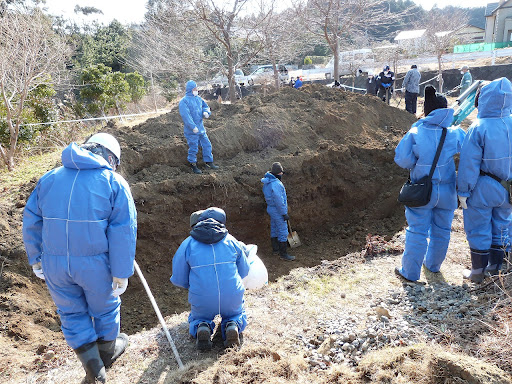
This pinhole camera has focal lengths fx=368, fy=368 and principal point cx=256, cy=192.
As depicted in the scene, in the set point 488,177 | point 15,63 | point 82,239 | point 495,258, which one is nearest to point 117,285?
point 82,239

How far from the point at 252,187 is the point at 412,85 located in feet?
28.3

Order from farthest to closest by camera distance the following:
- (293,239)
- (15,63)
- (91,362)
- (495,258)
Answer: (15,63)
(293,239)
(495,258)
(91,362)

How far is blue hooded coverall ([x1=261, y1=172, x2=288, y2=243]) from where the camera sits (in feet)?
22.8

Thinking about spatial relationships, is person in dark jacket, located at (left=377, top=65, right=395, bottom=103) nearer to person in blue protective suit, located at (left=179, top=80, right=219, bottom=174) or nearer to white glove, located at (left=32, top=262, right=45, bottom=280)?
person in blue protective suit, located at (left=179, top=80, right=219, bottom=174)

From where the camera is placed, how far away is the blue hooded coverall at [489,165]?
4.43 meters

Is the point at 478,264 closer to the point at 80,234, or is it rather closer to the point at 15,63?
the point at 80,234

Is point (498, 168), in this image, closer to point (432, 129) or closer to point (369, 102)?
point (432, 129)

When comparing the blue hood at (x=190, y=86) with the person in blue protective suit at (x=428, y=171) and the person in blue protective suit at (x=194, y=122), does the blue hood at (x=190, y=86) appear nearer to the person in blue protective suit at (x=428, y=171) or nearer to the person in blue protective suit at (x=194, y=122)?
the person in blue protective suit at (x=194, y=122)

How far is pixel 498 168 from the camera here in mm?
4449

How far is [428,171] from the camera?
463cm

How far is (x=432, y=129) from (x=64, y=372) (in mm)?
4908

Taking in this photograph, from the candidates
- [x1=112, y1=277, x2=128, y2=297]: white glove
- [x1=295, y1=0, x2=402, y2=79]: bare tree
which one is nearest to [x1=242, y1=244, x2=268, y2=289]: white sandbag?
[x1=112, y1=277, x2=128, y2=297]: white glove

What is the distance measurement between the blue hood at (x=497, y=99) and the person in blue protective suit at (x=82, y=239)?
4.30 m

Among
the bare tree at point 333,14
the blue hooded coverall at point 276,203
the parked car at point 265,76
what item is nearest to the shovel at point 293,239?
the blue hooded coverall at point 276,203
